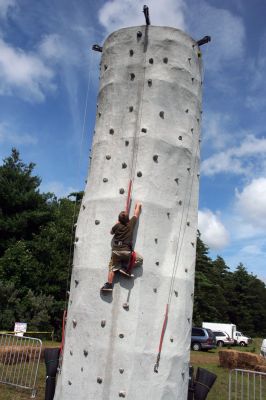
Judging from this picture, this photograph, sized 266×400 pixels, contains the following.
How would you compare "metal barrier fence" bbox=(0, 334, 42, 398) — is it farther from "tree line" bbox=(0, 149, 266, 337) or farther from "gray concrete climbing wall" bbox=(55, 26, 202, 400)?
"tree line" bbox=(0, 149, 266, 337)

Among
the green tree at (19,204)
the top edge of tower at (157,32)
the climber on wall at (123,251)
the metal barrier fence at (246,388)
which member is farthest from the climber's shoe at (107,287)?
the green tree at (19,204)

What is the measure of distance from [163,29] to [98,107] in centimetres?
182

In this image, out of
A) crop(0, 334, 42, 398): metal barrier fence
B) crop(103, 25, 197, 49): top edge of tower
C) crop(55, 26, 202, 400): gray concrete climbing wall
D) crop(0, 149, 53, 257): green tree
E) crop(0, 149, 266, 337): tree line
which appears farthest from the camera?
crop(0, 149, 53, 257): green tree

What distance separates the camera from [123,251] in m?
6.21

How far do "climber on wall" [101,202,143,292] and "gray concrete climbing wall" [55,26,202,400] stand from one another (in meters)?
0.15

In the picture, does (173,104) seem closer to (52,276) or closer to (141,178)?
(141,178)

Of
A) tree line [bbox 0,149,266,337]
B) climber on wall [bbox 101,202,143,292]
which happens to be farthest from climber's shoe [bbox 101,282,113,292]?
tree line [bbox 0,149,266,337]

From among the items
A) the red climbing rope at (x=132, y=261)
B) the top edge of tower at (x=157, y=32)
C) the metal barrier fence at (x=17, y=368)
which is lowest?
the metal barrier fence at (x=17, y=368)

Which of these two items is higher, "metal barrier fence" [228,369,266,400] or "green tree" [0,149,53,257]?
"green tree" [0,149,53,257]

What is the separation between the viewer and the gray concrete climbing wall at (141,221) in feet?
20.0

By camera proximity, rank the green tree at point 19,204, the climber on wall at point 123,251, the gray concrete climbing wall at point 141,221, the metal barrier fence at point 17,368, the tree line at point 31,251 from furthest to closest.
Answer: the green tree at point 19,204
the tree line at point 31,251
the metal barrier fence at point 17,368
the climber on wall at point 123,251
the gray concrete climbing wall at point 141,221

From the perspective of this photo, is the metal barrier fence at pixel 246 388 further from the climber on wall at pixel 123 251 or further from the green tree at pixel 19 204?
the green tree at pixel 19 204

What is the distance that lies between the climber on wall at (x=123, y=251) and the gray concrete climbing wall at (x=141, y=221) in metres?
0.15

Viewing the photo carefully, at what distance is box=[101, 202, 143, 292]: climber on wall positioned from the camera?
20.4ft
